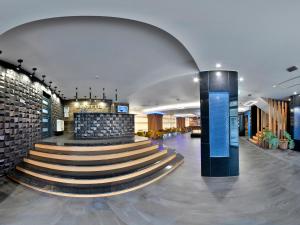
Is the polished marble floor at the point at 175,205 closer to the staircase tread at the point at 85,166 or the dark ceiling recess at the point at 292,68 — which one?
the staircase tread at the point at 85,166

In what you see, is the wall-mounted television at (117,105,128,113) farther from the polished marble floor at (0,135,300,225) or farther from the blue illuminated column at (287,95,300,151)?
the blue illuminated column at (287,95,300,151)

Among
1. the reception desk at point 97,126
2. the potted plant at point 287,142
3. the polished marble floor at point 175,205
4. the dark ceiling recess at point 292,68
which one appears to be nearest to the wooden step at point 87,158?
the polished marble floor at point 175,205

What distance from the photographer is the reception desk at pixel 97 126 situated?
7.27 m

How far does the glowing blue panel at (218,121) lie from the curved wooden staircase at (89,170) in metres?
1.60

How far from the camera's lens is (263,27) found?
2.73 metres

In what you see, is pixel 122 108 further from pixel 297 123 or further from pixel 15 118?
pixel 297 123

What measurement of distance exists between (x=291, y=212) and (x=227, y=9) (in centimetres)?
342

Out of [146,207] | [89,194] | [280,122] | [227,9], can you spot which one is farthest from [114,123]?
[280,122]

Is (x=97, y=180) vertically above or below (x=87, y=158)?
below

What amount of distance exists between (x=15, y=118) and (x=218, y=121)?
238 inches

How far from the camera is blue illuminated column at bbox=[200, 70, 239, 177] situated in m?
4.66

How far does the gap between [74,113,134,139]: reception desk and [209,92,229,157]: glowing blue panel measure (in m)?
4.48

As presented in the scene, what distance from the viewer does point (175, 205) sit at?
3.06m

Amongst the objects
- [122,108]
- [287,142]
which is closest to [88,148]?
[122,108]
